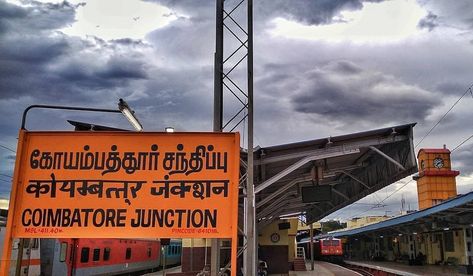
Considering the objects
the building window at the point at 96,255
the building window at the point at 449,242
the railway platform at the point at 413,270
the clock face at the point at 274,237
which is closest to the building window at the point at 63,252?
the building window at the point at 96,255

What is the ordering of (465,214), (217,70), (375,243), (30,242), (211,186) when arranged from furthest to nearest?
(375,243) < (465,214) < (30,242) < (217,70) < (211,186)

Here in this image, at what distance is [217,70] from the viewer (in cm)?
839

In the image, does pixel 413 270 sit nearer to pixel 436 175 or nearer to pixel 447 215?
pixel 447 215

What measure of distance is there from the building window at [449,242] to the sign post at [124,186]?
31.0 meters

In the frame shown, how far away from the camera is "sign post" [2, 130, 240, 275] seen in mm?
5500

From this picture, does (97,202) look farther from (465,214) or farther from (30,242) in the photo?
(465,214)

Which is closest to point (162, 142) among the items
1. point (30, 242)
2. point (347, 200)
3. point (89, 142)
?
point (89, 142)

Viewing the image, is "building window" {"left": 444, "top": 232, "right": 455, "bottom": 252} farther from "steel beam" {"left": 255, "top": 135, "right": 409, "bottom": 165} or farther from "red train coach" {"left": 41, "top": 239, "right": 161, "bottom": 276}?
"steel beam" {"left": 255, "top": 135, "right": 409, "bottom": 165}

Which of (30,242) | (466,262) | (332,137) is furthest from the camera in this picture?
(466,262)

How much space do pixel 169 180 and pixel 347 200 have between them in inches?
698

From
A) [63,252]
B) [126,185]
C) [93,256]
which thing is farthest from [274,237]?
[126,185]

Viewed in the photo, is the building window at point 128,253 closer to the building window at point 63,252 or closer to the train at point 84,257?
the train at point 84,257

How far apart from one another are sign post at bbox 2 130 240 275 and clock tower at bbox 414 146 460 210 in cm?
5778

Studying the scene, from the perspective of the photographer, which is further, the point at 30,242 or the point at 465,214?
the point at 465,214
